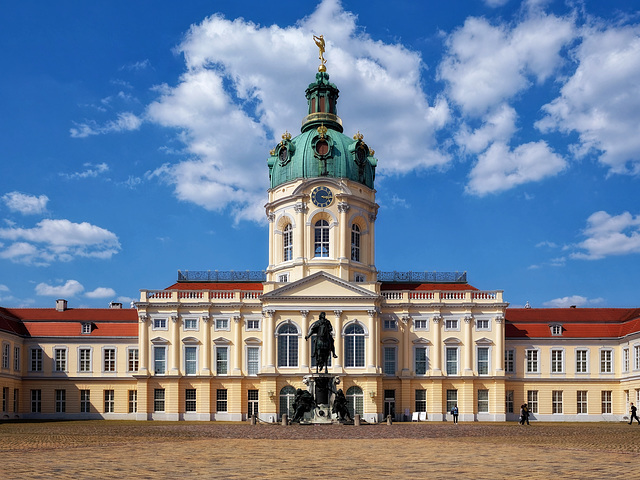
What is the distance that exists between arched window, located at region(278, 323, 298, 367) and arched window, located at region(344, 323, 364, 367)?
445 cm

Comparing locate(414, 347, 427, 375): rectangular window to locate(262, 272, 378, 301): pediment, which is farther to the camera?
locate(414, 347, 427, 375): rectangular window

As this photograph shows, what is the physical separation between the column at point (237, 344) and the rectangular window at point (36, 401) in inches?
748

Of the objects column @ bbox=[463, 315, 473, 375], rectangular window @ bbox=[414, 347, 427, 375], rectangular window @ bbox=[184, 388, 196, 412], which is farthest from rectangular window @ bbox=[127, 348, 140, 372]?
column @ bbox=[463, 315, 473, 375]

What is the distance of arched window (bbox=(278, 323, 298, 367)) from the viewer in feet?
232

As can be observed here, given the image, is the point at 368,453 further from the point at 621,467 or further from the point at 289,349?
the point at 289,349

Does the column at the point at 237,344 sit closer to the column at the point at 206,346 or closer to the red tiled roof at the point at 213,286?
the column at the point at 206,346

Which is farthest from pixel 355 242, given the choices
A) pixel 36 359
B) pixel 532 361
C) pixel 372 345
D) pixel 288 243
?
pixel 36 359

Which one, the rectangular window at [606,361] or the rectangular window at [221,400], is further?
the rectangular window at [606,361]

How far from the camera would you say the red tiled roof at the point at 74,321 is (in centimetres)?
7668

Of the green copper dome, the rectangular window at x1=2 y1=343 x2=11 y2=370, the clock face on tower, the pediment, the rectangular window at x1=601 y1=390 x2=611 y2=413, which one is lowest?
the rectangular window at x1=601 y1=390 x2=611 y2=413

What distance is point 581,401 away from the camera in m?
75.3

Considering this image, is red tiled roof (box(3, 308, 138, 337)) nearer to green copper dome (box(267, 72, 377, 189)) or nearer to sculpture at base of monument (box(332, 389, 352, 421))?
green copper dome (box(267, 72, 377, 189))

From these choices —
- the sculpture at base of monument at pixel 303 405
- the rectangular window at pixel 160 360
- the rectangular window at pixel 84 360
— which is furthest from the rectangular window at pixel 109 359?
the sculpture at base of monument at pixel 303 405

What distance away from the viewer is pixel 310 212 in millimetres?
75625
